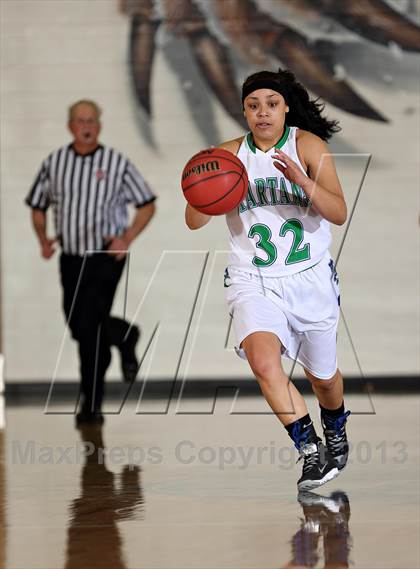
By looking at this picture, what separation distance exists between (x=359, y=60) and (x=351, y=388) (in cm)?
223

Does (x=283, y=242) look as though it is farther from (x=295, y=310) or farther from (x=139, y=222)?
(x=139, y=222)

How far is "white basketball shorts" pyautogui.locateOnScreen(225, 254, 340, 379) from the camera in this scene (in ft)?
13.8

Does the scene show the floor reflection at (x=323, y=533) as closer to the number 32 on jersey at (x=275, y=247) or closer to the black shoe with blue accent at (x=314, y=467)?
the black shoe with blue accent at (x=314, y=467)

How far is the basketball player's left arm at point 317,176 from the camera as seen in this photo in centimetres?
410

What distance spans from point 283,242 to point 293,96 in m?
0.57

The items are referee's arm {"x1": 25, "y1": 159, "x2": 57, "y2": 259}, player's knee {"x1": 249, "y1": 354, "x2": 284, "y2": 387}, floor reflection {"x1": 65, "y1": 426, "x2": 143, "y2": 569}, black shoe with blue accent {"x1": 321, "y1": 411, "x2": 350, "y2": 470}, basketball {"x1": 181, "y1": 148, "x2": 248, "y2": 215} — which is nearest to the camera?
floor reflection {"x1": 65, "y1": 426, "x2": 143, "y2": 569}

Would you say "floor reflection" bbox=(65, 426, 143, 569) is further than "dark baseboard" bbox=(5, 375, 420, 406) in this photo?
No

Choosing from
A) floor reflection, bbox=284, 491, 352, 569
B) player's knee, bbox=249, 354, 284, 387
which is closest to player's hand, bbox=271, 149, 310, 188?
player's knee, bbox=249, 354, 284, 387

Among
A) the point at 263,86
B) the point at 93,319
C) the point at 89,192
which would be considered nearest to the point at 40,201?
the point at 89,192

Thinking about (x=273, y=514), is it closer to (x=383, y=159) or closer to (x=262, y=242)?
(x=262, y=242)

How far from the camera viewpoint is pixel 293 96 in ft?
14.8

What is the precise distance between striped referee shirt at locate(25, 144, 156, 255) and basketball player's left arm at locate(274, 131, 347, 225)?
3014 mm

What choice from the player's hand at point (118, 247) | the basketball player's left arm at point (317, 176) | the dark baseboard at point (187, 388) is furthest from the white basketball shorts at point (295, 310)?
the dark baseboard at point (187, 388)

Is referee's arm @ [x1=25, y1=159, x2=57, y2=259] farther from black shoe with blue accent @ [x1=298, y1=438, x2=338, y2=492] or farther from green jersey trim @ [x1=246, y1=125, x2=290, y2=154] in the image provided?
black shoe with blue accent @ [x1=298, y1=438, x2=338, y2=492]
